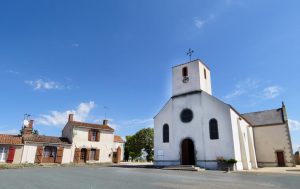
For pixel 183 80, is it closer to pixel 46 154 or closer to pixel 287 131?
pixel 287 131

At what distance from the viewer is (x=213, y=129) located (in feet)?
66.0

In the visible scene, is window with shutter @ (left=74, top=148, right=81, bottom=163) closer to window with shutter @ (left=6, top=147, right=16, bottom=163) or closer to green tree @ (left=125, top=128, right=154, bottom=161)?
window with shutter @ (left=6, top=147, right=16, bottom=163)

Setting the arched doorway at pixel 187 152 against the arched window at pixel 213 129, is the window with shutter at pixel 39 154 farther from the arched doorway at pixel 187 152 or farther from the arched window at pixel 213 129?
the arched window at pixel 213 129

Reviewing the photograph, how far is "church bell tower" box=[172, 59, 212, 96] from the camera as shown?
2273 centimetres

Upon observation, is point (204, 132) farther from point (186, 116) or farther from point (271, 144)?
point (271, 144)

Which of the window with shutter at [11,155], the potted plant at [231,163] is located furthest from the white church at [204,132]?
the window with shutter at [11,155]

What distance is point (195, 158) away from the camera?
20406 mm

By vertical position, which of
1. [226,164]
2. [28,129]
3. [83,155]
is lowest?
[226,164]

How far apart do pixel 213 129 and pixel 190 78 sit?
6074 millimetres

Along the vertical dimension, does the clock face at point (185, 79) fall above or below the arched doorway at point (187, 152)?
above

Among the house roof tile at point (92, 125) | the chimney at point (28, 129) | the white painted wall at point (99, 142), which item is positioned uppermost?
the house roof tile at point (92, 125)

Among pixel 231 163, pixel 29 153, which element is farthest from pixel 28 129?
pixel 231 163

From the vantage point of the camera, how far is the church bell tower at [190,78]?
22.7 meters

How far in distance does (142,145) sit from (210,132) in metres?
27.0
